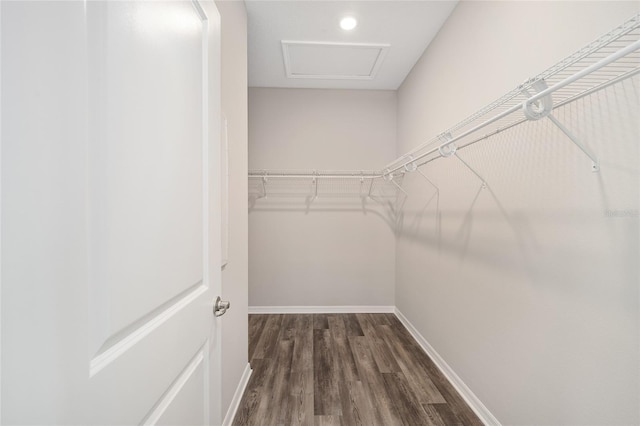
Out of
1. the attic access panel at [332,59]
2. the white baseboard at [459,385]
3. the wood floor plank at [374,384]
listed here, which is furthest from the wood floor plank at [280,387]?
the attic access panel at [332,59]

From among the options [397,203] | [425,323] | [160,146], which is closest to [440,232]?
[425,323]

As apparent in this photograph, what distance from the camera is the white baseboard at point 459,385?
1.56 metres

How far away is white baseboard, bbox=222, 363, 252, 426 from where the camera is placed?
1499 mm

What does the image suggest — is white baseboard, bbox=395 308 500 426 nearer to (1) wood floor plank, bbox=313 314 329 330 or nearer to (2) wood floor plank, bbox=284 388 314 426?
(1) wood floor plank, bbox=313 314 329 330

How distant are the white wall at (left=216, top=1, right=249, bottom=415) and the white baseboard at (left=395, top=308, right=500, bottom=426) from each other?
1416mm

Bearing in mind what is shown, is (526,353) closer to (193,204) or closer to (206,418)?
(206,418)

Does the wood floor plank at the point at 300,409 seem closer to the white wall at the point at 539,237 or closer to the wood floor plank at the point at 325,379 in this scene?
the wood floor plank at the point at 325,379

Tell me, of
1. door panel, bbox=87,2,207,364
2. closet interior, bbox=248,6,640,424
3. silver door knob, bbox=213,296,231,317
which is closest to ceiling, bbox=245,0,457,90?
closet interior, bbox=248,6,640,424

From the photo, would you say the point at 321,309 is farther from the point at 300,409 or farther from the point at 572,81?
the point at 572,81

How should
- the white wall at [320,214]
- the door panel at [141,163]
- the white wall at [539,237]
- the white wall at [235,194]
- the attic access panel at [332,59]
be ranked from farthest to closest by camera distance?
the white wall at [320,214], the attic access panel at [332,59], the white wall at [235,194], the white wall at [539,237], the door panel at [141,163]

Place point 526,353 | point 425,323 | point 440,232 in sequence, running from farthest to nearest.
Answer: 1. point 425,323
2. point 440,232
3. point 526,353

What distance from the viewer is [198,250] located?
873mm

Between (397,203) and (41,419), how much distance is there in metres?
3.08

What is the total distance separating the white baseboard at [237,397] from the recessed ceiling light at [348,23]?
2574mm
